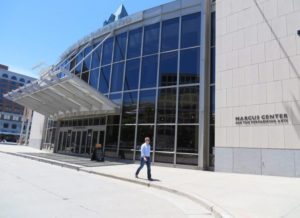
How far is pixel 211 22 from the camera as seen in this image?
19328mm

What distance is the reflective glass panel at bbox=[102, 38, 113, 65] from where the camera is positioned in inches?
1002

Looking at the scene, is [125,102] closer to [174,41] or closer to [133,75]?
[133,75]

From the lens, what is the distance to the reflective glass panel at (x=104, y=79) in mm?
24844

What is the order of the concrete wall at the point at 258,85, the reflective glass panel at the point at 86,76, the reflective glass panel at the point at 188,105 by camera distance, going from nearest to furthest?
1. the concrete wall at the point at 258,85
2. the reflective glass panel at the point at 188,105
3. the reflective glass panel at the point at 86,76

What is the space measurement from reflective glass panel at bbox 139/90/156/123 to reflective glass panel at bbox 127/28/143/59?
12.1 ft

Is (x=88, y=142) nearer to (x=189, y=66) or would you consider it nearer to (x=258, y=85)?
(x=189, y=66)

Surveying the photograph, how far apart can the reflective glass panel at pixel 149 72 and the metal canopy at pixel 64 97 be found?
3.12m

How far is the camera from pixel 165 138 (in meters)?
19.3

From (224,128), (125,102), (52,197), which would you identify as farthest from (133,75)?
(52,197)

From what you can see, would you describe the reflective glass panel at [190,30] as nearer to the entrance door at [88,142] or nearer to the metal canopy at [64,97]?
the metal canopy at [64,97]

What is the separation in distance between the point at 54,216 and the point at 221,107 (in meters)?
12.6

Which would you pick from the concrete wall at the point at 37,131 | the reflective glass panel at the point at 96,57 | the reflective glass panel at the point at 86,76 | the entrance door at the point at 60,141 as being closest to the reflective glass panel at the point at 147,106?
the reflective glass panel at the point at 96,57

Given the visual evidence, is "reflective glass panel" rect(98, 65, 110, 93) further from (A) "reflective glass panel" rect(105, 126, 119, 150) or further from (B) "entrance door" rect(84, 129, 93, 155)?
(B) "entrance door" rect(84, 129, 93, 155)

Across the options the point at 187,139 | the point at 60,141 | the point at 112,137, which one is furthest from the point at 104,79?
Answer: the point at 187,139
